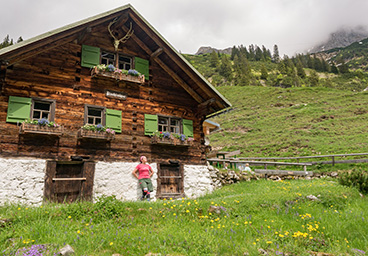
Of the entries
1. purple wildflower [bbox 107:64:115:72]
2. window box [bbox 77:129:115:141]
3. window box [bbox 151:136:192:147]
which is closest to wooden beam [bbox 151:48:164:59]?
purple wildflower [bbox 107:64:115:72]

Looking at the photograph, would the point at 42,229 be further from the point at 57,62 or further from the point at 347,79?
the point at 347,79

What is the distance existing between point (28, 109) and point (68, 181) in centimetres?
320

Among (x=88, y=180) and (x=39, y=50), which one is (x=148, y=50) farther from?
(x=88, y=180)

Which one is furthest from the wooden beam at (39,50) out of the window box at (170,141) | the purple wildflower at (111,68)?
the window box at (170,141)

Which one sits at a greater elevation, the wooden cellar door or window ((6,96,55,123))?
window ((6,96,55,123))

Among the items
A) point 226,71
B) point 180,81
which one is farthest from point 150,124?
point 226,71

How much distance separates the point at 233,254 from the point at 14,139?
9143mm

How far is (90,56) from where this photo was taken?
43.4 ft

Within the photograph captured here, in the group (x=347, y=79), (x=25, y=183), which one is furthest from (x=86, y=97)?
(x=347, y=79)

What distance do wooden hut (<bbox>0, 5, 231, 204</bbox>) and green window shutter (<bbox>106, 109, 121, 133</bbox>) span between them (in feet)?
0.15

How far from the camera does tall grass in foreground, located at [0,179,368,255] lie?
18.6 ft

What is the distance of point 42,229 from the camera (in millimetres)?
6320

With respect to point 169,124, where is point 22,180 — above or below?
below

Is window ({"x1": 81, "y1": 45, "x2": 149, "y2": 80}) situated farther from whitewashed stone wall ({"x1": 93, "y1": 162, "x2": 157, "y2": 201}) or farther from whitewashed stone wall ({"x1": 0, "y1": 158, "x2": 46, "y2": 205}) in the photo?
whitewashed stone wall ({"x1": 0, "y1": 158, "x2": 46, "y2": 205})
